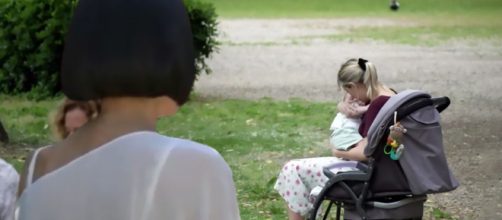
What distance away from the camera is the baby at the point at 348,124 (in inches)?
239

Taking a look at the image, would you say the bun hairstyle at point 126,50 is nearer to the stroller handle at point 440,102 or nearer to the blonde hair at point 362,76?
the stroller handle at point 440,102

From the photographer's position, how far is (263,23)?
3300 centimetres

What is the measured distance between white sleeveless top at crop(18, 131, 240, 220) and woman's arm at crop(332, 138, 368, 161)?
371 cm

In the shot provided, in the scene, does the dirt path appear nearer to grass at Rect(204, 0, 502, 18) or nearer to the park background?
the park background

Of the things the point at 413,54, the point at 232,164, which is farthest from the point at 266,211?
the point at 413,54

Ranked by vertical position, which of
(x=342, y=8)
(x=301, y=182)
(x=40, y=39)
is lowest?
(x=342, y=8)

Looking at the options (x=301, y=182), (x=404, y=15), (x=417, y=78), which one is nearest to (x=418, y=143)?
(x=301, y=182)

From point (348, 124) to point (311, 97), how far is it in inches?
340

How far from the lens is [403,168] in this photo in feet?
18.2

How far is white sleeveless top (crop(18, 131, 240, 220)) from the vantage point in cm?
205

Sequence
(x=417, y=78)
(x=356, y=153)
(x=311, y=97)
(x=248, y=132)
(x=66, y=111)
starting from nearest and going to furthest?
(x=66, y=111) → (x=356, y=153) → (x=248, y=132) → (x=311, y=97) → (x=417, y=78)

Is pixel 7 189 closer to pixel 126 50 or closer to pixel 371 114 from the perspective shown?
pixel 126 50

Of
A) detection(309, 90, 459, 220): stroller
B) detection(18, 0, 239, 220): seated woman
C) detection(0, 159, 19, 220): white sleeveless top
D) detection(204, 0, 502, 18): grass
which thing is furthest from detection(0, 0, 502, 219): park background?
detection(18, 0, 239, 220): seated woman

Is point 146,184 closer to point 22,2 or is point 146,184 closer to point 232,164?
point 232,164
